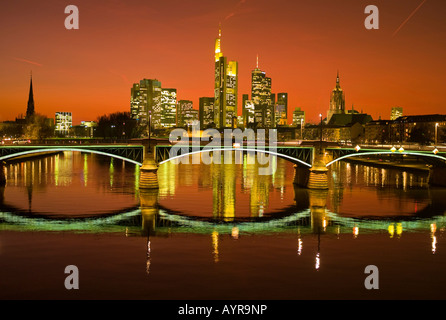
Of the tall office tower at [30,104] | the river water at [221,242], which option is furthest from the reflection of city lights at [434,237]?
the tall office tower at [30,104]

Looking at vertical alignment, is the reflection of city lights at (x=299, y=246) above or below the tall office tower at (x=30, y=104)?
below

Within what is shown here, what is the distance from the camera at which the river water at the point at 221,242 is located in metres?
28.7

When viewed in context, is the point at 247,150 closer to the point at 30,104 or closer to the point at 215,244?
the point at 215,244

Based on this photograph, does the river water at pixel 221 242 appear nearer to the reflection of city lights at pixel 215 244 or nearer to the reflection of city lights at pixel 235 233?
the reflection of city lights at pixel 215 244

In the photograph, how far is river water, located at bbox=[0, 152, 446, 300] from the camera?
28.7 meters

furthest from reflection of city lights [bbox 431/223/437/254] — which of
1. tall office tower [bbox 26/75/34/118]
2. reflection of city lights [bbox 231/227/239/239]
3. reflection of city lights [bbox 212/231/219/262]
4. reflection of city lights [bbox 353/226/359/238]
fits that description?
tall office tower [bbox 26/75/34/118]

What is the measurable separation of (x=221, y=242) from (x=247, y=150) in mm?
32659

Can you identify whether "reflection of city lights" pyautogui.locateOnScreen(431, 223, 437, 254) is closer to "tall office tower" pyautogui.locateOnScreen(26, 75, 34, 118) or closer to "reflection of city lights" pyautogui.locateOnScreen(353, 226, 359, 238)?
"reflection of city lights" pyautogui.locateOnScreen(353, 226, 359, 238)

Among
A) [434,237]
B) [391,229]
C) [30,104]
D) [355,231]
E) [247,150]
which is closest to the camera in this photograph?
[434,237]

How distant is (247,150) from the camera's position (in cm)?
7050

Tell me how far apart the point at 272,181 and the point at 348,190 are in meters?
14.5

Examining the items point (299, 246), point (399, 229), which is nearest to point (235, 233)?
point (299, 246)

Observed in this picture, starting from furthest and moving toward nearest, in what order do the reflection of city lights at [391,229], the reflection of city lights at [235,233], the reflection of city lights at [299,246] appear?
the reflection of city lights at [391,229] < the reflection of city lights at [235,233] < the reflection of city lights at [299,246]

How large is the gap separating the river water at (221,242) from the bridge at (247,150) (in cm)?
295
